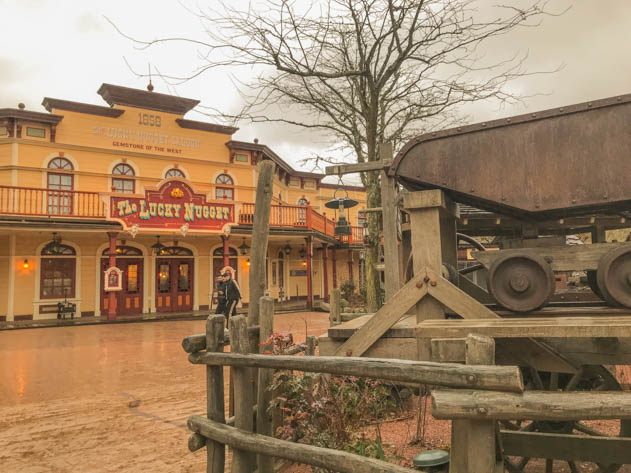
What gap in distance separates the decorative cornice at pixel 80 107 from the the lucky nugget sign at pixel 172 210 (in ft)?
15.2

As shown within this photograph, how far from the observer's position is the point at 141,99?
18.7 metres

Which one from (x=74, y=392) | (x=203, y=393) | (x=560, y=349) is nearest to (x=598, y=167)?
(x=560, y=349)

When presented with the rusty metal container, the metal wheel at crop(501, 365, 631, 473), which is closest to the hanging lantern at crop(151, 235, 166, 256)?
the metal wheel at crop(501, 365, 631, 473)

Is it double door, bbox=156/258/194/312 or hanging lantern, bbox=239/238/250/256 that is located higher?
hanging lantern, bbox=239/238/250/256

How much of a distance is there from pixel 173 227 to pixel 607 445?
15.4 m

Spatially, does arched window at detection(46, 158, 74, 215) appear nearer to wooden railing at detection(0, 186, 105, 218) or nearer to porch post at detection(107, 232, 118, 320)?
wooden railing at detection(0, 186, 105, 218)

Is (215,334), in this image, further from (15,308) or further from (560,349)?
(15,308)

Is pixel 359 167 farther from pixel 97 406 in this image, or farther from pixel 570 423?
pixel 97 406

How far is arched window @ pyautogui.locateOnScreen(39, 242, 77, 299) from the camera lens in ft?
53.6

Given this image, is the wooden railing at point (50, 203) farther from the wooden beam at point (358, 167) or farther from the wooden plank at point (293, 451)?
the wooden plank at point (293, 451)

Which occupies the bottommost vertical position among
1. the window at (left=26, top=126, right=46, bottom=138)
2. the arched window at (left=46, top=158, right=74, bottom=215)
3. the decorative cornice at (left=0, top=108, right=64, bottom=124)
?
the arched window at (left=46, top=158, right=74, bottom=215)

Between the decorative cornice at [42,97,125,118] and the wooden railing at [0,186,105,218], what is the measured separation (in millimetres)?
3744

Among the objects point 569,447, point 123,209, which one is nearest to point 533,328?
point 569,447

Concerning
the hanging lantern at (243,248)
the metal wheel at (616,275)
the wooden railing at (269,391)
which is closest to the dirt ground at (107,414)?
the wooden railing at (269,391)
